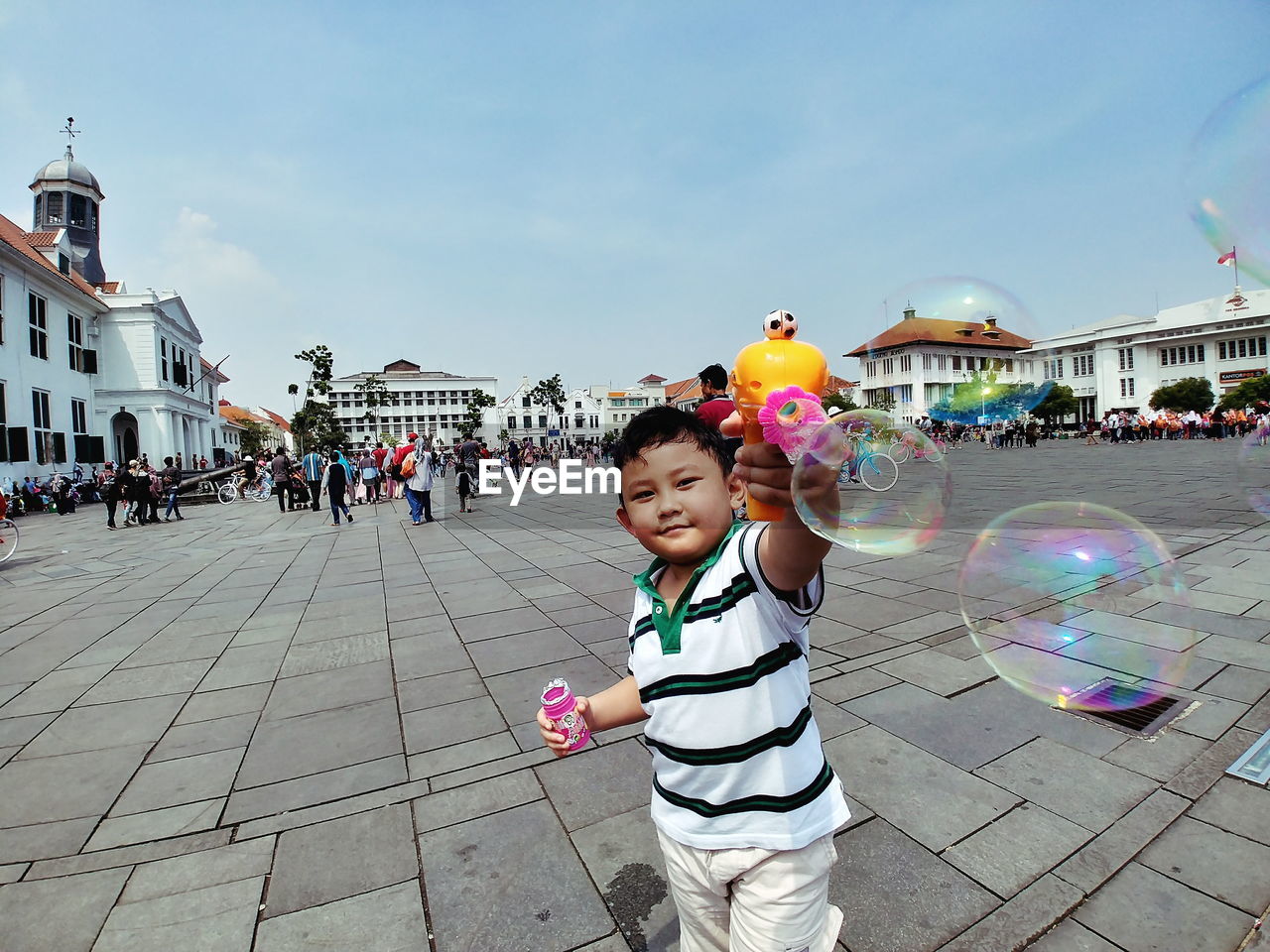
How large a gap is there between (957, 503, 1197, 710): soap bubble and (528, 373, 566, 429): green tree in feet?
332

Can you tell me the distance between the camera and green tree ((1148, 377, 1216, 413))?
5272 cm

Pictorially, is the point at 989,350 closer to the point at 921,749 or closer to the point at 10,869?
the point at 921,749

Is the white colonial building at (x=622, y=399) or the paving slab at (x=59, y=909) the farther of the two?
the white colonial building at (x=622, y=399)

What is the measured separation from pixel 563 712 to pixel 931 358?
7.96 feet

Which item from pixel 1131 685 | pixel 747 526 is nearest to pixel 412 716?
pixel 747 526

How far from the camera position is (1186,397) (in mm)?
53250

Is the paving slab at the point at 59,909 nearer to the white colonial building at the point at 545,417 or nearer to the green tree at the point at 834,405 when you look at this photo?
the green tree at the point at 834,405

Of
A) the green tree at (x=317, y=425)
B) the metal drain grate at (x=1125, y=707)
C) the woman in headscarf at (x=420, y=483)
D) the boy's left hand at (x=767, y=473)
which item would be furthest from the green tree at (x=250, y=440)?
the boy's left hand at (x=767, y=473)

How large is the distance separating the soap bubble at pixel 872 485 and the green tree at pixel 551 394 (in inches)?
4083

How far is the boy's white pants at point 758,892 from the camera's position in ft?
4.05

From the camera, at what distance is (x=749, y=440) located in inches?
53.0

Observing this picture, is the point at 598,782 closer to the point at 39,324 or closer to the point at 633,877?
the point at 633,877

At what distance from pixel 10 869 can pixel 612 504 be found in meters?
12.1

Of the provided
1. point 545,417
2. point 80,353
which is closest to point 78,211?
point 80,353
